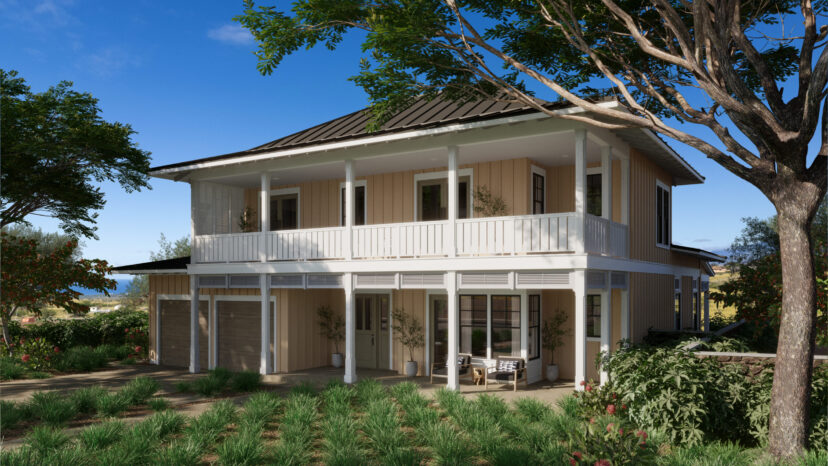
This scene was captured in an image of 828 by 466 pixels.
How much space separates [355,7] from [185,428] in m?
7.91

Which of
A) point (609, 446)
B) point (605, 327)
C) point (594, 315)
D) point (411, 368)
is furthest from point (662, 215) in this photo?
point (609, 446)

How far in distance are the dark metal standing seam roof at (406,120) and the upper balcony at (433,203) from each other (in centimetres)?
63

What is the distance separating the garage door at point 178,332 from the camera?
18.7 m

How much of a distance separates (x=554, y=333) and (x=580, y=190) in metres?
4.56

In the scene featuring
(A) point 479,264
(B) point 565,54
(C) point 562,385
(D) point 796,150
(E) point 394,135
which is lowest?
(C) point 562,385

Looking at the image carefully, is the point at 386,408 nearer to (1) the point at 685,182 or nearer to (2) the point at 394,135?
(2) the point at 394,135

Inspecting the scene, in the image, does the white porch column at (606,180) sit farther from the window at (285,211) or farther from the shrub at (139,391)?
the shrub at (139,391)

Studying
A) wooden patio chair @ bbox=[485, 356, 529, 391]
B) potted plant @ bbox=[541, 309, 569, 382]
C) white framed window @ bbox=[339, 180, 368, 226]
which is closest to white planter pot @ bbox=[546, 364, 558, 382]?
potted plant @ bbox=[541, 309, 569, 382]

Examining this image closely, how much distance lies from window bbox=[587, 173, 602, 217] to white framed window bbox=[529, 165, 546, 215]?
1148 millimetres

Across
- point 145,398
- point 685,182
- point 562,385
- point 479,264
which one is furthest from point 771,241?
point 145,398

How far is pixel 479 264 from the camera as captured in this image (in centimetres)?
1301

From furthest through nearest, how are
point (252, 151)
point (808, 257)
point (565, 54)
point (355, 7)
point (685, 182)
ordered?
point (685, 182), point (252, 151), point (565, 54), point (355, 7), point (808, 257)

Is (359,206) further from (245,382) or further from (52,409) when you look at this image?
(52,409)

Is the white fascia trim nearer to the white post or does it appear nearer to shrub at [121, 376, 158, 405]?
the white post
